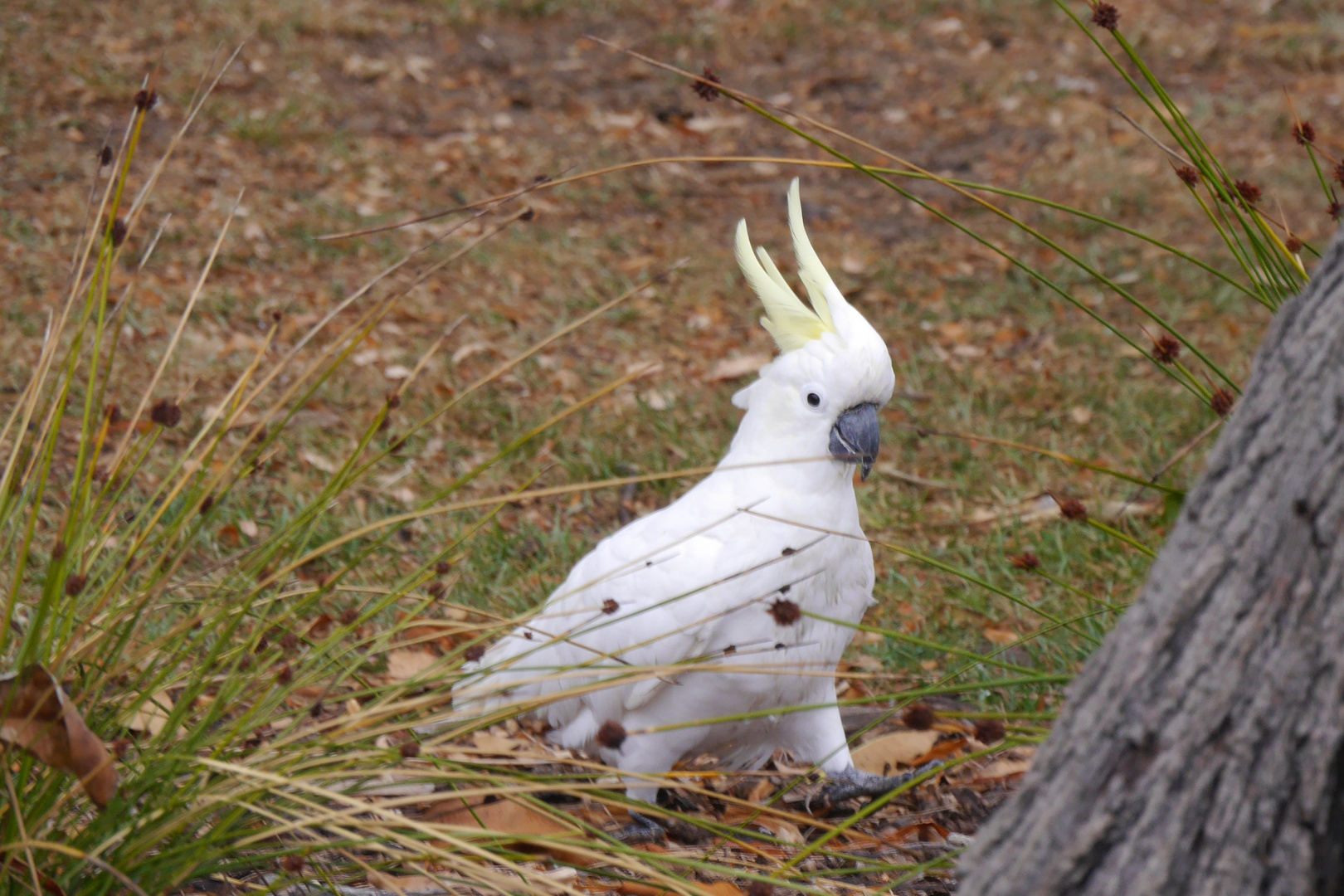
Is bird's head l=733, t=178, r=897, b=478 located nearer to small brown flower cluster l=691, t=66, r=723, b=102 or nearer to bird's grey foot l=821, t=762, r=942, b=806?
small brown flower cluster l=691, t=66, r=723, b=102

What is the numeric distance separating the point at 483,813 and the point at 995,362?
2.67 metres

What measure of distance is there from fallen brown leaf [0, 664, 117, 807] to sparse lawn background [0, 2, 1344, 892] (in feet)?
2.43

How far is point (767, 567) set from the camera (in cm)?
200

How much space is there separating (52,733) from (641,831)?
41.5 inches

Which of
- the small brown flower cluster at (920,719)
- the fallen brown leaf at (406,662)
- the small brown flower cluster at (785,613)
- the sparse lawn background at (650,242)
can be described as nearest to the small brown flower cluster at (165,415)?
the sparse lawn background at (650,242)

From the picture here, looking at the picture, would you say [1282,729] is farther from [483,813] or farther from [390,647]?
[483,813]

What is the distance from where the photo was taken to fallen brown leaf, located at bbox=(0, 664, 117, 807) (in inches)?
47.9

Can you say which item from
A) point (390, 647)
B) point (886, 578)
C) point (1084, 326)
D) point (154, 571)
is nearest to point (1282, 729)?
point (390, 647)

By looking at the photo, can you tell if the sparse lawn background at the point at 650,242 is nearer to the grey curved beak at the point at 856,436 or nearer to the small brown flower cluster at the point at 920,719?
the grey curved beak at the point at 856,436

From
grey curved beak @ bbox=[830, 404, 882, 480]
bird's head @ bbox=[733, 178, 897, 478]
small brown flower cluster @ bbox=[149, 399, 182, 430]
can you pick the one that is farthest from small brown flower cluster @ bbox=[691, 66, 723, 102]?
small brown flower cluster @ bbox=[149, 399, 182, 430]

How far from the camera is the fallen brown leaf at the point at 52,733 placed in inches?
47.9

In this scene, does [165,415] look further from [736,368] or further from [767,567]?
[736,368]

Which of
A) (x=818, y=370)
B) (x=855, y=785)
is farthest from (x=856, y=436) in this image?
(x=855, y=785)

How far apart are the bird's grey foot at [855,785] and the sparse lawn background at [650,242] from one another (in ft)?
1.03
